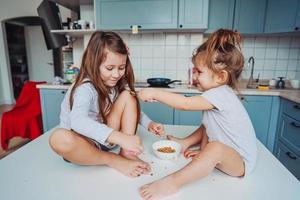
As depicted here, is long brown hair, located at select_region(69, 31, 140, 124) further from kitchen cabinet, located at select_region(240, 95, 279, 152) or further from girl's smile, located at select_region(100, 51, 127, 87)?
kitchen cabinet, located at select_region(240, 95, 279, 152)

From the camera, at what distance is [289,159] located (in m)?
1.77

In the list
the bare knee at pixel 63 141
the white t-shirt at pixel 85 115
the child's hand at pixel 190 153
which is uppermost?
the white t-shirt at pixel 85 115

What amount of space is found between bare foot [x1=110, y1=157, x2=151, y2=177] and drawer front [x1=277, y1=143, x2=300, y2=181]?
142 centimetres

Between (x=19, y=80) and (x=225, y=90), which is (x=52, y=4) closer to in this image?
(x=225, y=90)

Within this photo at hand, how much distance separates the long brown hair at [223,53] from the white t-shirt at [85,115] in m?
0.49

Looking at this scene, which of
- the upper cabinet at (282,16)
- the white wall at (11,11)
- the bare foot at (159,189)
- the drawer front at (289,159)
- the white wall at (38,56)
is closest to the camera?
the bare foot at (159,189)

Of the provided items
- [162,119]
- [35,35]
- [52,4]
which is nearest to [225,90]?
[162,119]

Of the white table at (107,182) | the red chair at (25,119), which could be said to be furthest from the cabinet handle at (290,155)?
the red chair at (25,119)

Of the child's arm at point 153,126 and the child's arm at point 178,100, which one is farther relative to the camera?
the child's arm at point 153,126

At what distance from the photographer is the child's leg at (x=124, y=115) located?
1045 mm

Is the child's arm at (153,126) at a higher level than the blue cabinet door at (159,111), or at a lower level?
higher

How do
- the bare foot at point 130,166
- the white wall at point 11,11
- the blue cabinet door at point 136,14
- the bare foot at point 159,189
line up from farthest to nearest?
the white wall at point 11,11 → the blue cabinet door at point 136,14 → the bare foot at point 130,166 → the bare foot at point 159,189

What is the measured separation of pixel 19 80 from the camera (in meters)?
5.28

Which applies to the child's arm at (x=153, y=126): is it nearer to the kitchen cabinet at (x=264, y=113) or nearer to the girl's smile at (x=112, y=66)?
the girl's smile at (x=112, y=66)
